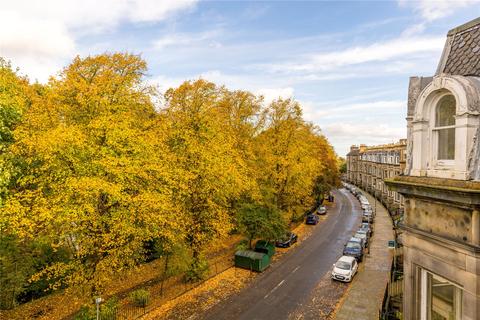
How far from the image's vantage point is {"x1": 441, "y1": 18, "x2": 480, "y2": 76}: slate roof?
263 inches

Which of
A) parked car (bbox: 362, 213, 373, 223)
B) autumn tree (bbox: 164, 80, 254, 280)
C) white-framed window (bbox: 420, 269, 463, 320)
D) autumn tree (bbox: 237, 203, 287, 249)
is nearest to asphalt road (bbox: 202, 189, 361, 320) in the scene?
autumn tree (bbox: 237, 203, 287, 249)

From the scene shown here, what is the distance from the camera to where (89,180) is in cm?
1372

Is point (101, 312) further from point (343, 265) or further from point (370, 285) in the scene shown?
point (370, 285)

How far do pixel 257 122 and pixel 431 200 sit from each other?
2824 cm

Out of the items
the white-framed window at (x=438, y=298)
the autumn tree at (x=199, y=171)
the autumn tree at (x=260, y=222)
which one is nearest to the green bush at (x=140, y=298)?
the autumn tree at (x=199, y=171)

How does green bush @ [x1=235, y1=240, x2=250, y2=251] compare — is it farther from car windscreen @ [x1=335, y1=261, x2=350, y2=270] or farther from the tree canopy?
car windscreen @ [x1=335, y1=261, x2=350, y2=270]

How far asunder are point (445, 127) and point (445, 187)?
1.39 m

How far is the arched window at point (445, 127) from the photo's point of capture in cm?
630

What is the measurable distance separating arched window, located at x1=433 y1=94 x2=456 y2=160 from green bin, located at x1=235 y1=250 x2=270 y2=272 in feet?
65.8

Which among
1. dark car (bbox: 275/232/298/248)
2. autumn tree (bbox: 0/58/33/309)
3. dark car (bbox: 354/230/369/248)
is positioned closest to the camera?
autumn tree (bbox: 0/58/33/309)

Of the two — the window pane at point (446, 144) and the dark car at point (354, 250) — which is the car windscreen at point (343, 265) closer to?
the dark car at point (354, 250)

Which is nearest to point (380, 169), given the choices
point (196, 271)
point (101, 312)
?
point (196, 271)

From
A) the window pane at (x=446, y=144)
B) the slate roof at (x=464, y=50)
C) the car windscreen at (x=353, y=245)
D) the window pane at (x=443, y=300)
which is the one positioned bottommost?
the car windscreen at (x=353, y=245)

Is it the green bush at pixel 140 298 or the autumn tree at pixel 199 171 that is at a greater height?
the autumn tree at pixel 199 171
